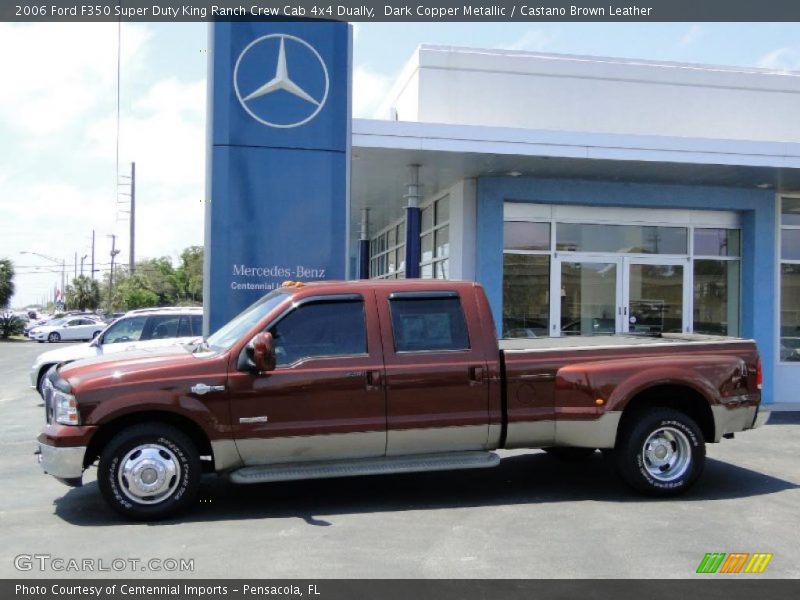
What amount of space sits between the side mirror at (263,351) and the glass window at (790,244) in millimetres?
10968

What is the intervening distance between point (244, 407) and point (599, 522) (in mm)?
2971

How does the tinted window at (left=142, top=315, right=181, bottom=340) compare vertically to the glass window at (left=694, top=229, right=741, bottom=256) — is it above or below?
below

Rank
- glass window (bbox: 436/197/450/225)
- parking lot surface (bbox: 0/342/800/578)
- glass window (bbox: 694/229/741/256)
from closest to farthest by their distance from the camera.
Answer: parking lot surface (bbox: 0/342/800/578), glass window (bbox: 694/229/741/256), glass window (bbox: 436/197/450/225)

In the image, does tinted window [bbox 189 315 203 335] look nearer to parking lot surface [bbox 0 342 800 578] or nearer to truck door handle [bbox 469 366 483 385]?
parking lot surface [bbox 0 342 800 578]

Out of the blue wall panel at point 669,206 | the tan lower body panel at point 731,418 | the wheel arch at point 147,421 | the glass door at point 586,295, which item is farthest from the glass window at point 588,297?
the wheel arch at point 147,421

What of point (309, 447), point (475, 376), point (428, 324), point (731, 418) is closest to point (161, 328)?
point (309, 447)

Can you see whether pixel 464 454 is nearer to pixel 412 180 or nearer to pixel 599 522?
pixel 599 522

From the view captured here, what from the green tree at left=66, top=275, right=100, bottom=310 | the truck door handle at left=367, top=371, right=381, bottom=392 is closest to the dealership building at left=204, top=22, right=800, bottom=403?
the truck door handle at left=367, top=371, right=381, bottom=392

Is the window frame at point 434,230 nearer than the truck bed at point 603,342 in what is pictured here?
No

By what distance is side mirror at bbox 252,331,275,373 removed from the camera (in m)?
6.07

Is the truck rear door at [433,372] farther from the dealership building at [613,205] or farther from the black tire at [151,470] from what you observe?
the dealership building at [613,205]

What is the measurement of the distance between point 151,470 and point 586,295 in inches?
344

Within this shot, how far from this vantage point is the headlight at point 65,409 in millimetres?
6000

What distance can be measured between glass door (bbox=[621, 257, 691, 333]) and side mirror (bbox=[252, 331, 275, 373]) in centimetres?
837
